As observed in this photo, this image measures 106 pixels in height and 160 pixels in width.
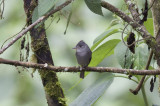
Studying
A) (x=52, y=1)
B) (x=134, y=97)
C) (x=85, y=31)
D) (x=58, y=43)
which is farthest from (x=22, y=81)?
(x=52, y=1)

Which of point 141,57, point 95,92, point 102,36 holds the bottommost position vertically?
point 95,92

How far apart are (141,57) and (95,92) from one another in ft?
0.89

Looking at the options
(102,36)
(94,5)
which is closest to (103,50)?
(102,36)

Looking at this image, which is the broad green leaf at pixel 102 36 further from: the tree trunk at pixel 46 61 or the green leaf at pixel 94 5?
the green leaf at pixel 94 5

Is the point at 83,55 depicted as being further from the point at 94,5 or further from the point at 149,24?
the point at 94,5

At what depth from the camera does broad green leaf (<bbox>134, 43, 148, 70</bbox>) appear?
1.61 m

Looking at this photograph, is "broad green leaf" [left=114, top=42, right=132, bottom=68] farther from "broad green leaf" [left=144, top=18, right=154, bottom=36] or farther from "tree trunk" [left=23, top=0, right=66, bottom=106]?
"tree trunk" [left=23, top=0, right=66, bottom=106]

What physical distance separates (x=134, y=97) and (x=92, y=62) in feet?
4.43

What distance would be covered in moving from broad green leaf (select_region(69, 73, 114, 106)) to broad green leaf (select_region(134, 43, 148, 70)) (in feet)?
0.46

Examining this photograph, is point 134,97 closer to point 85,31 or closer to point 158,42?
point 85,31

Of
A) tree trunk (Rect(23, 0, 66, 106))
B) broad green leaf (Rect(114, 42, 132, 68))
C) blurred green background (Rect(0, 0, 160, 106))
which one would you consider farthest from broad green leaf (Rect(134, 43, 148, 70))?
blurred green background (Rect(0, 0, 160, 106))

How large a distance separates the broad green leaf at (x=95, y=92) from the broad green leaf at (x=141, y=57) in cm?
14

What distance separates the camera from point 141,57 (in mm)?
1622

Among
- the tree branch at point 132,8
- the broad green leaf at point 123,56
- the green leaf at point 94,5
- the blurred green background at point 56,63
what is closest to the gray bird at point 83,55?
the broad green leaf at point 123,56
